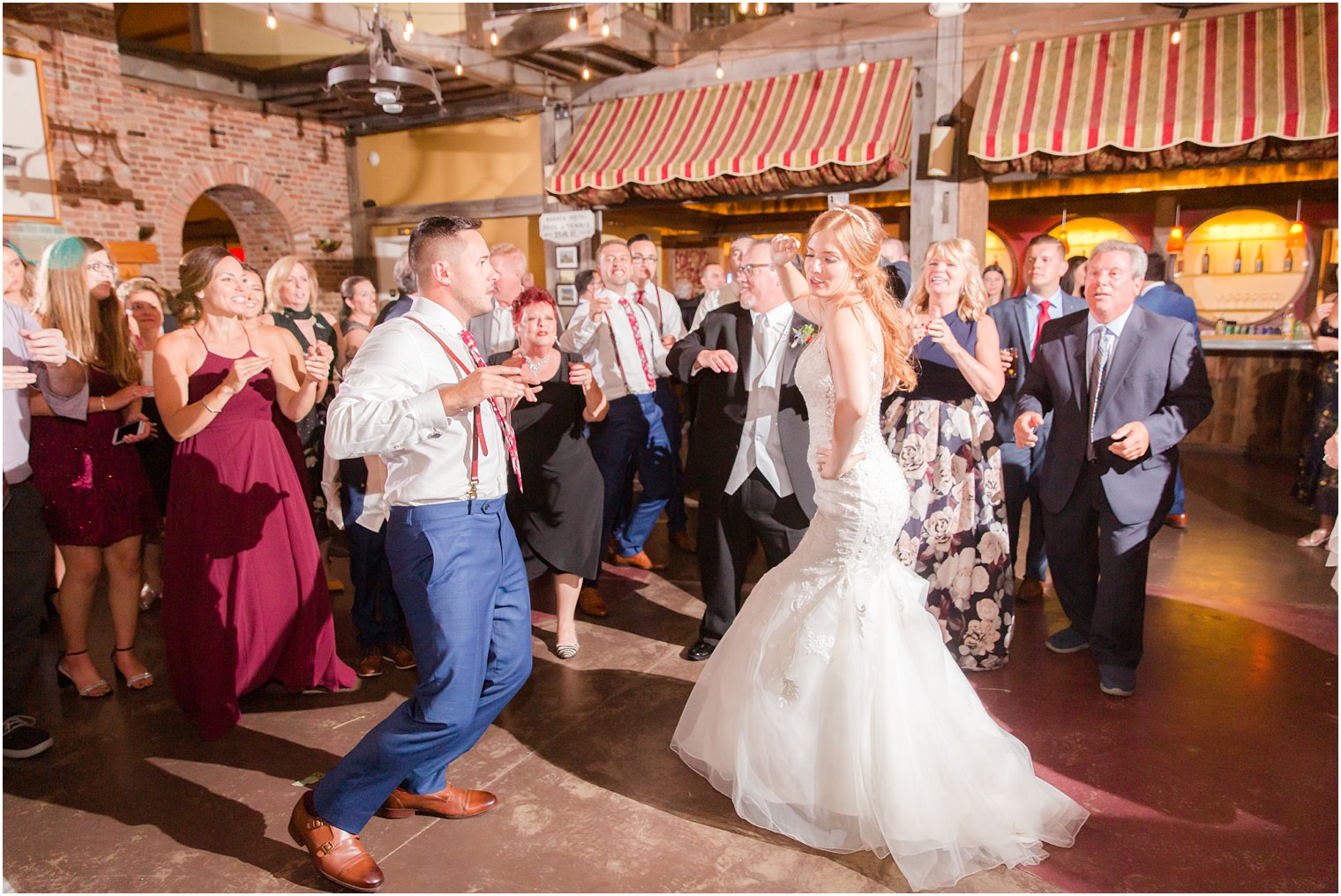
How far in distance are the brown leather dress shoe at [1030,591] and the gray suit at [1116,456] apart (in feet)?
2.74

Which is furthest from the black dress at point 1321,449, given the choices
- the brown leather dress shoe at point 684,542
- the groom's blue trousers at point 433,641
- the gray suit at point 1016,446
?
the groom's blue trousers at point 433,641

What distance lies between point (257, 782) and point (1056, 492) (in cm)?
307

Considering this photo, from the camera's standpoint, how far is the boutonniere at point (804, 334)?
296 centimetres

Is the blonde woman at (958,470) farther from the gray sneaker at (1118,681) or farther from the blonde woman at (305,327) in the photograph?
the blonde woman at (305,327)

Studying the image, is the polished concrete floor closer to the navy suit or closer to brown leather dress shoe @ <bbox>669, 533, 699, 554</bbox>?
brown leather dress shoe @ <bbox>669, 533, 699, 554</bbox>

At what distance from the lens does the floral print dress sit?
326cm

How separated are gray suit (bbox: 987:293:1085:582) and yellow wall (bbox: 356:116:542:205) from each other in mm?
6595

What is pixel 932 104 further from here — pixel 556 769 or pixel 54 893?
pixel 54 893


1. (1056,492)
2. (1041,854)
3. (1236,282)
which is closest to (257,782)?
(1041,854)

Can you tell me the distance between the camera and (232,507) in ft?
9.61

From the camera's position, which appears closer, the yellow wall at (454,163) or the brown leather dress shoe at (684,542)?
the brown leather dress shoe at (684,542)

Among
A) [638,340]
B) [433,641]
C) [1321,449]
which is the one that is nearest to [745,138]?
[638,340]

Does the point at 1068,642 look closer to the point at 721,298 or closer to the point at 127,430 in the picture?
the point at 721,298

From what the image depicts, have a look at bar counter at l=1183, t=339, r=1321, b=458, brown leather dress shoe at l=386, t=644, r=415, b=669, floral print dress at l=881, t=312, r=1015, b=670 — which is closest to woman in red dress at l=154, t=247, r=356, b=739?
brown leather dress shoe at l=386, t=644, r=415, b=669
